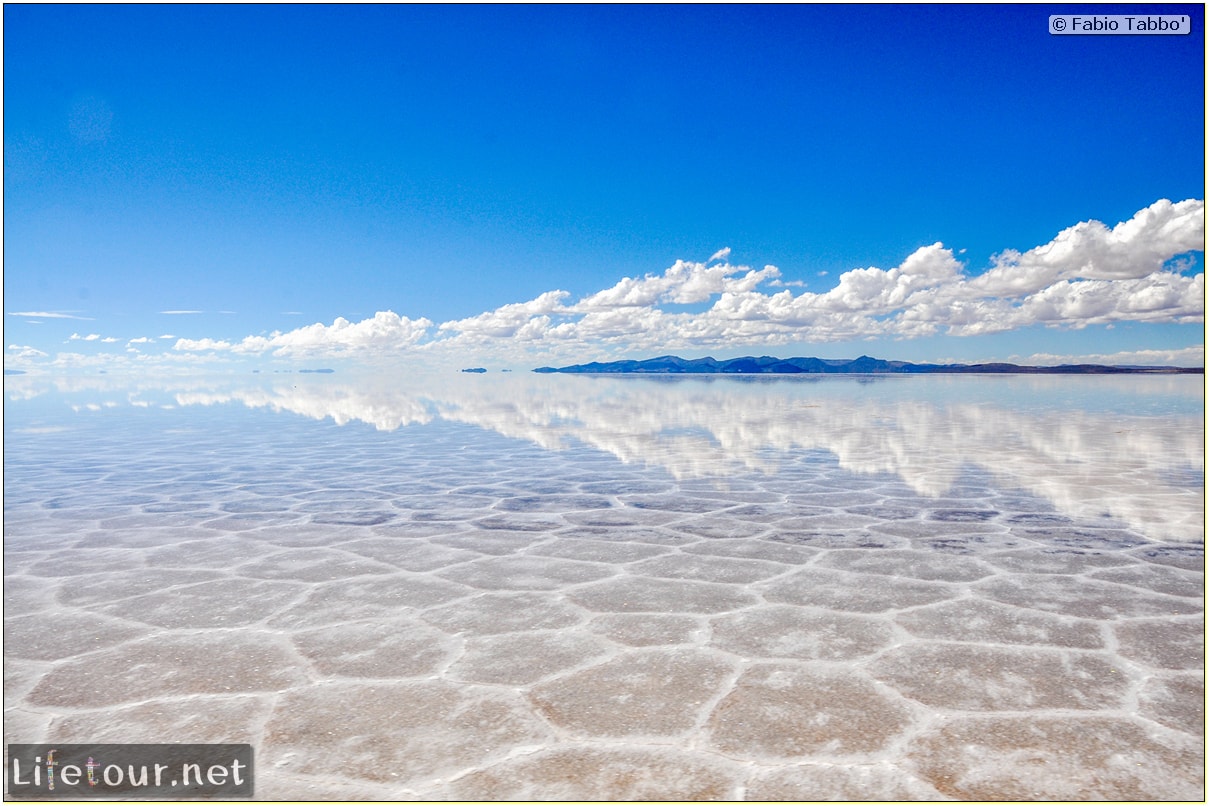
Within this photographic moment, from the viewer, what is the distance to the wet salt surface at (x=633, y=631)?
105 inches

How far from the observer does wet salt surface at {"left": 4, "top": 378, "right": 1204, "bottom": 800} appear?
266 cm

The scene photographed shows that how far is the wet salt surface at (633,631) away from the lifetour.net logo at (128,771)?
0.08 meters

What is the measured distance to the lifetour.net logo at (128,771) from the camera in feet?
8.46

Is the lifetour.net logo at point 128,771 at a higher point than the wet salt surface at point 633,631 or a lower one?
lower

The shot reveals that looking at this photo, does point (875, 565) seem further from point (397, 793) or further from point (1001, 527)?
point (397, 793)

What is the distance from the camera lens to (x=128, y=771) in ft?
8.77

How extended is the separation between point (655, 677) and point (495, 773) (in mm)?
910

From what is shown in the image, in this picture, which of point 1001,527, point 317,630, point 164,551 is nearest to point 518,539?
point 317,630

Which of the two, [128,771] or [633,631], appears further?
[633,631]

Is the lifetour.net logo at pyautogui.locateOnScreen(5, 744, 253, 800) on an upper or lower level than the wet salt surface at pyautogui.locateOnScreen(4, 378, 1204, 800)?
lower

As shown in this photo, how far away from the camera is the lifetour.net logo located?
8.46 feet

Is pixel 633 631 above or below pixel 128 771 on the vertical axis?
above

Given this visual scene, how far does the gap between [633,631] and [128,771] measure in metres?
2.09

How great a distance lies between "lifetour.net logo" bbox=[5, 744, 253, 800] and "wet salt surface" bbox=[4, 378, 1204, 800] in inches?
3.0
